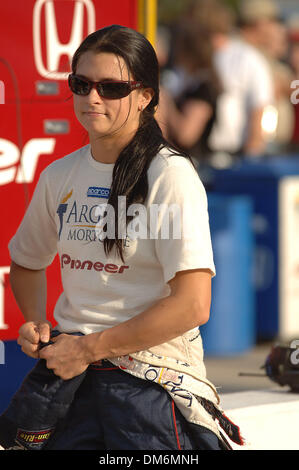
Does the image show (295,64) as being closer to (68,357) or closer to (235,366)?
(235,366)

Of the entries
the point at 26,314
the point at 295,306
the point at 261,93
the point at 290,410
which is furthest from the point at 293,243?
the point at 26,314

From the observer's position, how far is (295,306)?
22.5ft

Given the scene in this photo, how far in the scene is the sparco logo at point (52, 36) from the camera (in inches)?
139

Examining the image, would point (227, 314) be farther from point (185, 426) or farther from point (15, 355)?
point (185, 426)

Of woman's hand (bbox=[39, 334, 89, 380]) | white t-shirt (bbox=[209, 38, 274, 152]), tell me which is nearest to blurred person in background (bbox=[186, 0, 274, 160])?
white t-shirt (bbox=[209, 38, 274, 152])

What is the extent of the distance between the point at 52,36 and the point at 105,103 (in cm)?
119

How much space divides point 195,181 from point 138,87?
0.28m

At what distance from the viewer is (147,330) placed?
2.32 m

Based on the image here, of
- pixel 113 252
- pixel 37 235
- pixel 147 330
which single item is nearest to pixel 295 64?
pixel 37 235

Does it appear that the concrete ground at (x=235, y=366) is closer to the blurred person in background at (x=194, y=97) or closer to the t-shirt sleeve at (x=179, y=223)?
the blurred person in background at (x=194, y=97)

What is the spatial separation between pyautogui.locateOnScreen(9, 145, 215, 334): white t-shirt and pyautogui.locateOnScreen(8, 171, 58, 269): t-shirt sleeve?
2.8 inches

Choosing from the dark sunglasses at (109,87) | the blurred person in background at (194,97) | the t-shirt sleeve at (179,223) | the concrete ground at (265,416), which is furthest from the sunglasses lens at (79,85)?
the blurred person in background at (194,97)

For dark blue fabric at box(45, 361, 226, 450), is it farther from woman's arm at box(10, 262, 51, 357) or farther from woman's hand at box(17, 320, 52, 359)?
woman's arm at box(10, 262, 51, 357)

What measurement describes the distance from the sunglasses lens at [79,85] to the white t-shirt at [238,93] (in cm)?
501
